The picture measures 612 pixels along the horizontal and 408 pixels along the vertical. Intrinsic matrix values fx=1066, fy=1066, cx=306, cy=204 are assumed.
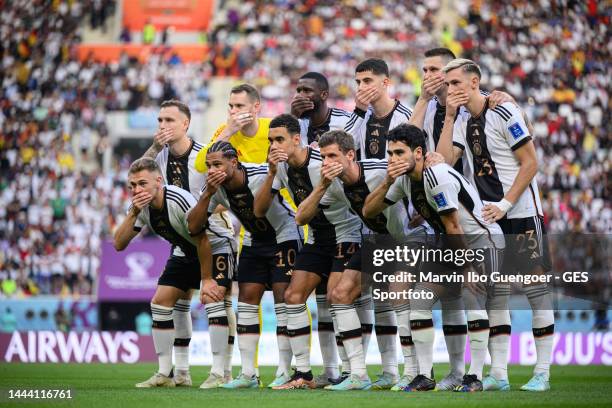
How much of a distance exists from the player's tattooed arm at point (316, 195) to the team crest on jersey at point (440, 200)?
36.6 inches

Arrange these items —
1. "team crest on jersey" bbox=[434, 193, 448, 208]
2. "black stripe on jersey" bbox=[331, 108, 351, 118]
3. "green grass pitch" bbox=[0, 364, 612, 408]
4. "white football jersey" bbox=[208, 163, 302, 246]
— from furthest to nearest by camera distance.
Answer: "black stripe on jersey" bbox=[331, 108, 351, 118] < "white football jersey" bbox=[208, 163, 302, 246] < "team crest on jersey" bbox=[434, 193, 448, 208] < "green grass pitch" bbox=[0, 364, 612, 408]

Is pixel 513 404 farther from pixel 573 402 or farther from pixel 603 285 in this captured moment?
pixel 603 285

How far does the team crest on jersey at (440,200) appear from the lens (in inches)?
361

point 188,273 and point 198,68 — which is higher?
point 198,68

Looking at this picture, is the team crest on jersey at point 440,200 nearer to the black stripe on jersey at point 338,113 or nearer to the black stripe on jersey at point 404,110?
the black stripe on jersey at point 404,110

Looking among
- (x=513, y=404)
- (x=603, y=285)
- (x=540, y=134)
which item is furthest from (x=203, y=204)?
(x=540, y=134)

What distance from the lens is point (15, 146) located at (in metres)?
32.5

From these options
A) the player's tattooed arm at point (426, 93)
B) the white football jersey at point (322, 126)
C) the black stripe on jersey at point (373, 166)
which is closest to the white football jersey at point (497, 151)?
the player's tattooed arm at point (426, 93)

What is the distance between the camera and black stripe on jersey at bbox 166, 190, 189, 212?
34.9 ft

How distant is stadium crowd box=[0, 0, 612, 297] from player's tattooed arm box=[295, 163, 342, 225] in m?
16.0

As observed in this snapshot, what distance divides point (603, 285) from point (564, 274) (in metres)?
3.84

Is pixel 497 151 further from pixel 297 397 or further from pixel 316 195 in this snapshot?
pixel 297 397

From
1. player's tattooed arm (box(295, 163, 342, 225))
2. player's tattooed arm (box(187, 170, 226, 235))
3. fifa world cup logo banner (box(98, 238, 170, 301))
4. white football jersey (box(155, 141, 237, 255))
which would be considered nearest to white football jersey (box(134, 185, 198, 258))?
player's tattooed arm (box(187, 170, 226, 235))

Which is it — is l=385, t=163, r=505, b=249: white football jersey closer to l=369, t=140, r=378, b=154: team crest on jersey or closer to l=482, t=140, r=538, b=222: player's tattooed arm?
l=482, t=140, r=538, b=222: player's tattooed arm
